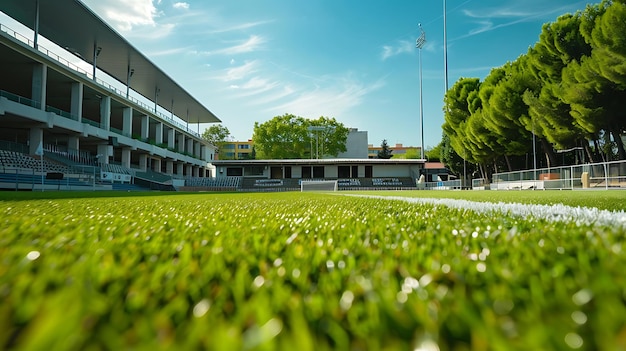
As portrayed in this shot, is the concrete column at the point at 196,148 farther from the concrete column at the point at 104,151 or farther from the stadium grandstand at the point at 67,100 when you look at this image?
the concrete column at the point at 104,151

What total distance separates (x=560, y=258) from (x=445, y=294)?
20.3 inches

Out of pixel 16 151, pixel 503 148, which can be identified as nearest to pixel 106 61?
pixel 16 151

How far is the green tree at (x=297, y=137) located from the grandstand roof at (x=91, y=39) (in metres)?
16.5

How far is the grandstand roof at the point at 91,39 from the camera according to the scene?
22.9 metres

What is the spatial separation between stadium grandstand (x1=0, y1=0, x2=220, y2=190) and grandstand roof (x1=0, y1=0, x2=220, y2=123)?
0.20ft

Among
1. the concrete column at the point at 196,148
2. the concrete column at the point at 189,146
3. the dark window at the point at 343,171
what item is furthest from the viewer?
the concrete column at the point at 196,148

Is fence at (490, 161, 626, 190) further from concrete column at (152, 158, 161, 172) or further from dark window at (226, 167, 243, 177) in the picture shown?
concrete column at (152, 158, 161, 172)

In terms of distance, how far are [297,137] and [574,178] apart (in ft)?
139

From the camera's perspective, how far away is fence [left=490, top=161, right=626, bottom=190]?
16.0 meters

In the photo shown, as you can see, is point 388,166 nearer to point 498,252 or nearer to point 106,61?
point 106,61

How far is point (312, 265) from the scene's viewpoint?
35.5 inches

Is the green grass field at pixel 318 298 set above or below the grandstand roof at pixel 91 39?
below

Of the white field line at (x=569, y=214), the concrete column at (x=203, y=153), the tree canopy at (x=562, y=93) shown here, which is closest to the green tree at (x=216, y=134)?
the concrete column at (x=203, y=153)

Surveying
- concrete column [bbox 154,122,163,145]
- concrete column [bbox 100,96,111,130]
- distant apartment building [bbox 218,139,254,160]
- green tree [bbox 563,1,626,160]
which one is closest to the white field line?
green tree [bbox 563,1,626,160]
